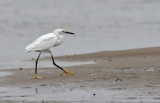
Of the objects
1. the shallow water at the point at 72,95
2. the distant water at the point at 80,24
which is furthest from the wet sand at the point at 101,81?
the distant water at the point at 80,24

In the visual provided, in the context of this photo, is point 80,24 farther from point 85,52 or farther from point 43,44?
point 43,44

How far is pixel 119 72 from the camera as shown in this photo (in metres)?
11.7

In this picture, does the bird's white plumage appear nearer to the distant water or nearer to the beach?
the beach

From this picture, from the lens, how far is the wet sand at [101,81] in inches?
354

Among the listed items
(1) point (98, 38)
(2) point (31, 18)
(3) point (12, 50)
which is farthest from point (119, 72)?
(2) point (31, 18)

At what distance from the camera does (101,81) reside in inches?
410

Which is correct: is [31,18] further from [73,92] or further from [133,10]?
[73,92]

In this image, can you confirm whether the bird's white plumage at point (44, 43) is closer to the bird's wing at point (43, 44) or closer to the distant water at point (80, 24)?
the bird's wing at point (43, 44)

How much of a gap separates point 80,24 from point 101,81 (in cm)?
1305

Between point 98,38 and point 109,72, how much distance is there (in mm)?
8125

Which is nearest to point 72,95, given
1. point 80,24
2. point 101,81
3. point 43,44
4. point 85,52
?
point 101,81

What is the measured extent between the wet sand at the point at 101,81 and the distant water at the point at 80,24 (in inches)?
93.9

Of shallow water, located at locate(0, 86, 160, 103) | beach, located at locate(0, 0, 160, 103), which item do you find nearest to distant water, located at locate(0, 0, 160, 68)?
beach, located at locate(0, 0, 160, 103)

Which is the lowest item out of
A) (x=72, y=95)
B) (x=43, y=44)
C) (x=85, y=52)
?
(x=72, y=95)
